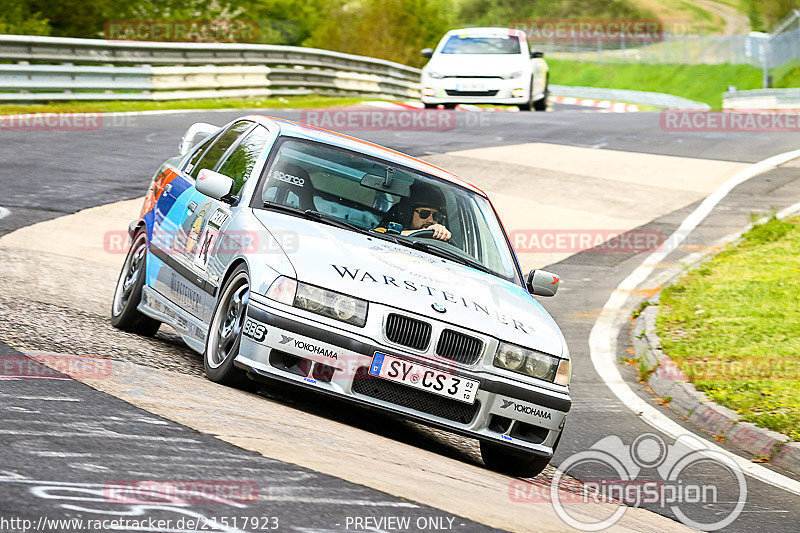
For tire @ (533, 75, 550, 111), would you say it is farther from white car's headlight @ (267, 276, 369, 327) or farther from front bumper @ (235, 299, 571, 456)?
white car's headlight @ (267, 276, 369, 327)

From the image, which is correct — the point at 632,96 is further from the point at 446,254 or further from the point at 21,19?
the point at 446,254

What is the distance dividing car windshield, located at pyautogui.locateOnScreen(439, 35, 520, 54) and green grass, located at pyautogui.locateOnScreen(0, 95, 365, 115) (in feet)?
9.37

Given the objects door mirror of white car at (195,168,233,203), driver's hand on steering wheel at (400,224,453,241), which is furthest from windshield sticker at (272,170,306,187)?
driver's hand on steering wheel at (400,224,453,241)

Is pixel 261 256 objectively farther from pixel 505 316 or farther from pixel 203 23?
pixel 203 23

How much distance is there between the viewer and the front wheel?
6570 mm

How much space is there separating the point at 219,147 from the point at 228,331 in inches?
85.1

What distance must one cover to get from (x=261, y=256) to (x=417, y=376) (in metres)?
1.10

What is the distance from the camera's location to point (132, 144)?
714 inches

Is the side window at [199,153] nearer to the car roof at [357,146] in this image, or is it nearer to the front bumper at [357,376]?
the car roof at [357,146]

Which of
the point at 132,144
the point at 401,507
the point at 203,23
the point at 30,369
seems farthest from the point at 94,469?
the point at 203,23

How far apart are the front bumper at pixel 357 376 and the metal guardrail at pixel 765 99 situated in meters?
27.8

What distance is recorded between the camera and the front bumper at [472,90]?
83.2 feet

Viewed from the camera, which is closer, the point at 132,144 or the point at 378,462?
the point at 378,462

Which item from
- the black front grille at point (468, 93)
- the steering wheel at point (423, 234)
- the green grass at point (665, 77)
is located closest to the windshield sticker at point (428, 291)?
the steering wheel at point (423, 234)
